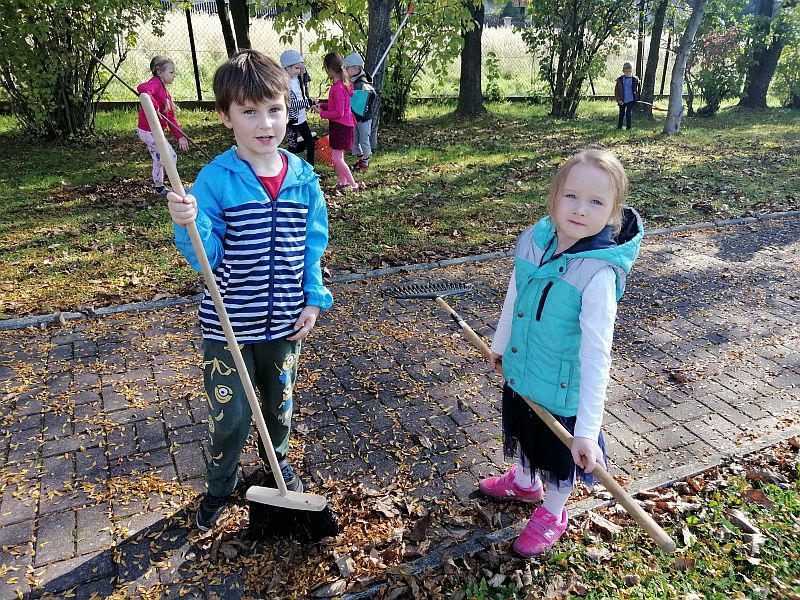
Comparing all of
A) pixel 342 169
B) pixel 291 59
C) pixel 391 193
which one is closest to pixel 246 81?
pixel 391 193

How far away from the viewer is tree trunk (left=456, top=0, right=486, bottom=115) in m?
15.6

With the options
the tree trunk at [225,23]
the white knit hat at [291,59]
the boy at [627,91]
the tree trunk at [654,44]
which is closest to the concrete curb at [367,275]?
the white knit hat at [291,59]

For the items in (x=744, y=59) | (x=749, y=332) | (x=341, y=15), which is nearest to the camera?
(x=749, y=332)

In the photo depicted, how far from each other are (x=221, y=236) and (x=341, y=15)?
11.1m

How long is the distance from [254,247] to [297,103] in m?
7.11

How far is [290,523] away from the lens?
2.92 meters

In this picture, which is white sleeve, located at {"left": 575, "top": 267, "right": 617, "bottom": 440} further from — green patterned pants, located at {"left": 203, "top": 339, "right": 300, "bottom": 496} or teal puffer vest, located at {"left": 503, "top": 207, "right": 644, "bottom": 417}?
green patterned pants, located at {"left": 203, "top": 339, "right": 300, "bottom": 496}

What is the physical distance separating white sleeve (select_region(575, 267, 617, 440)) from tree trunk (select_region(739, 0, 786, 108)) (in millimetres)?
19763

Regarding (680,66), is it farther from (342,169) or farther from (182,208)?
(182,208)

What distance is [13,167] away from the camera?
10180 mm

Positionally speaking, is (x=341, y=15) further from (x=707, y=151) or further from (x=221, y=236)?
(x=221, y=236)

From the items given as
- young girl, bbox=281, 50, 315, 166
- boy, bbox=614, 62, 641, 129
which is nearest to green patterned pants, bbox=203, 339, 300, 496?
young girl, bbox=281, 50, 315, 166

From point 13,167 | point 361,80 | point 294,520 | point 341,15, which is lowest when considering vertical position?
point 294,520

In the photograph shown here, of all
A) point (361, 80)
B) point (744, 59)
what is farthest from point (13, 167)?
point (744, 59)
